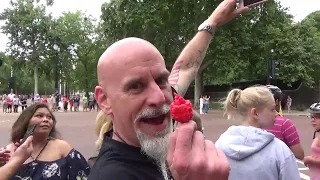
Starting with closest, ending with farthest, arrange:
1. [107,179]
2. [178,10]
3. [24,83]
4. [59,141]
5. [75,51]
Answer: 1. [107,179]
2. [59,141]
3. [178,10]
4. [75,51]
5. [24,83]

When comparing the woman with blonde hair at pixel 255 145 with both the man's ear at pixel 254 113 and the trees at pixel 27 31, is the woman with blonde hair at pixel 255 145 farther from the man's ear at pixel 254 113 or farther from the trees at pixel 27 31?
the trees at pixel 27 31

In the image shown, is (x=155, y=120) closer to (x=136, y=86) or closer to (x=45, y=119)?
(x=136, y=86)

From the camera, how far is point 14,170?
9.39 feet

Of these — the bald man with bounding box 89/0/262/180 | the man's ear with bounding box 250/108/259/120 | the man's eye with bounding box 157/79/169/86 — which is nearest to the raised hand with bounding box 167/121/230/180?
the bald man with bounding box 89/0/262/180

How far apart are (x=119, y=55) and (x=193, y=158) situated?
64cm

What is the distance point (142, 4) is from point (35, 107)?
95.9 ft

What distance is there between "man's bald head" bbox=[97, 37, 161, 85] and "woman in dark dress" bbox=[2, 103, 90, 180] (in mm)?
1726

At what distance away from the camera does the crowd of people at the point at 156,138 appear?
3.60 ft

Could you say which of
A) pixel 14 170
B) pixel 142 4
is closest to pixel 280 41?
pixel 142 4

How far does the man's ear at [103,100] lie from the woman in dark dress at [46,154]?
162 cm

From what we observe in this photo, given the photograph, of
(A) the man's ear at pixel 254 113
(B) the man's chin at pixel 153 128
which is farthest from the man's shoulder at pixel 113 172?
(A) the man's ear at pixel 254 113

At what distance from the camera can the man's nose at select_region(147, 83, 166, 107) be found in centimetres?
148

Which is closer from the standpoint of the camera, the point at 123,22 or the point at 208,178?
the point at 208,178

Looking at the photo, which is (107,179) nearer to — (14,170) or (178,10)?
(14,170)
